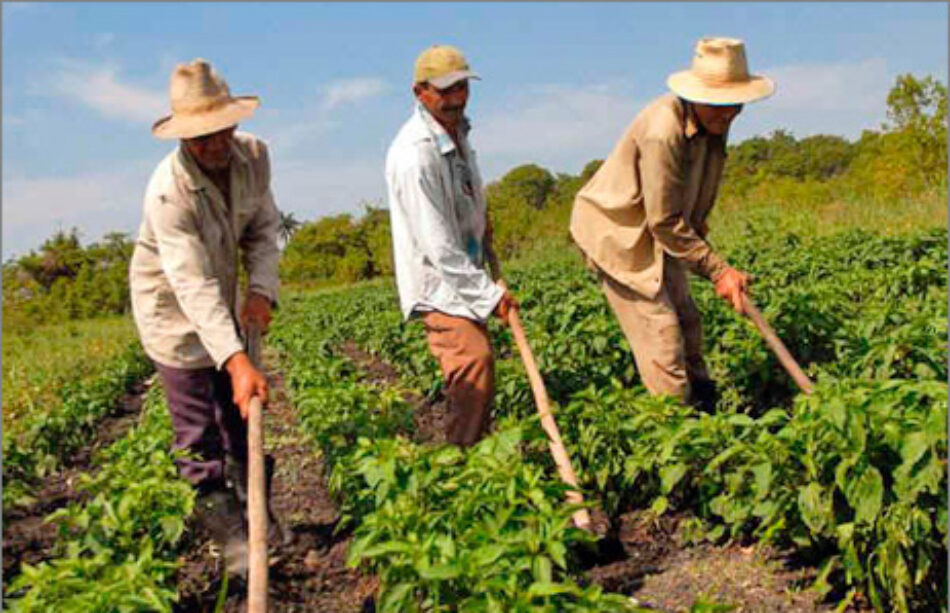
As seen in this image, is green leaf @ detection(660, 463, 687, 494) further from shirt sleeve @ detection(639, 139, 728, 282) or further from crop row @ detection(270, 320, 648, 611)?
shirt sleeve @ detection(639, 139, 728, 282)

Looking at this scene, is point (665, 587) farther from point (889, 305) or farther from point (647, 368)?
point (889, 305)

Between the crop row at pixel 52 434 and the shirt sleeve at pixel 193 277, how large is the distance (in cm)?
173

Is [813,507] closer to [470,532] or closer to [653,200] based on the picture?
[470,532]

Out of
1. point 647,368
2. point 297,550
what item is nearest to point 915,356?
point 647,368

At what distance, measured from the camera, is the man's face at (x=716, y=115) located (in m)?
3.88

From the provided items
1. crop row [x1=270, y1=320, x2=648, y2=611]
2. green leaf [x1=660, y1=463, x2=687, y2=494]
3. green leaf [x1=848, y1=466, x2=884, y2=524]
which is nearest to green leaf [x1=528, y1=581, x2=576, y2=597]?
crop row [x1=270, y1=320, x2=648, y2=611]

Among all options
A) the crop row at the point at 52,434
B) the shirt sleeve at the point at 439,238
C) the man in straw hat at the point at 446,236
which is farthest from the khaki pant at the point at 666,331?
the crop row at the point at 52,434

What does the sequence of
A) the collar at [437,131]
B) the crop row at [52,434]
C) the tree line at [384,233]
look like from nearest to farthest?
the collar at [437,131] < the crop row at [52,434] < the tree line at [384,233]

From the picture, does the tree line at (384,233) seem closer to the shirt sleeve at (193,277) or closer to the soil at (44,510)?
the soil at (44,510)

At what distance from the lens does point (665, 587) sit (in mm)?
3234

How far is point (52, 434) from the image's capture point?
6.55m

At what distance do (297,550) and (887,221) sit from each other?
11564mm

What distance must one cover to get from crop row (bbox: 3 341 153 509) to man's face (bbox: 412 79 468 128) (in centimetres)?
273

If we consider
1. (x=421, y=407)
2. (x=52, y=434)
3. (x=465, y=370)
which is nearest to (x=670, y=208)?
(x=465, y=370)
